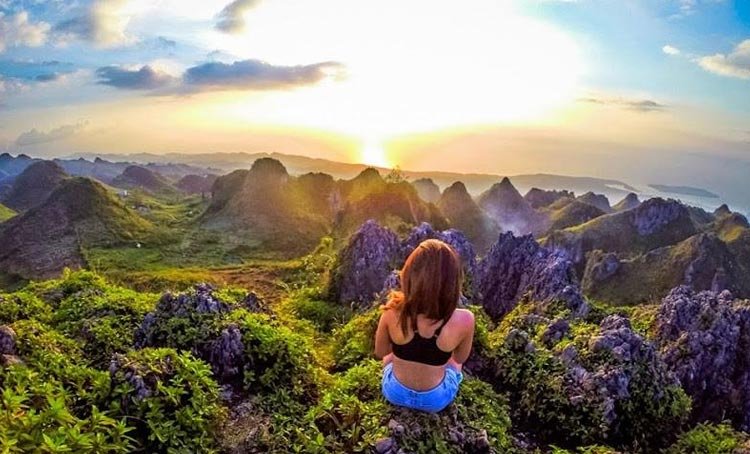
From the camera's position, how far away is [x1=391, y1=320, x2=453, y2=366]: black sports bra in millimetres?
6688

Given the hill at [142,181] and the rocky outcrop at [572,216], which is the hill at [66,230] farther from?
the rocky outcrop at [572,216]

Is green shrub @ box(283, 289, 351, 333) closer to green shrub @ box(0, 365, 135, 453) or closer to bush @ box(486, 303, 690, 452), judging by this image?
bush @ box(486, 303, 690, 452)

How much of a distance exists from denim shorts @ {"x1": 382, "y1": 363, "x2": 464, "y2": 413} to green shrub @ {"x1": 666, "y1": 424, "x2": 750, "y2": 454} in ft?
14.5

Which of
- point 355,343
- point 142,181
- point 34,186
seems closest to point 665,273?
point 355,343

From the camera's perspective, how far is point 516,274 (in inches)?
796

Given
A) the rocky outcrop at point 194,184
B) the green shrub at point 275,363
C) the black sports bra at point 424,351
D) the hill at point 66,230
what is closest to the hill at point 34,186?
the rocky outcrop at point 194,184

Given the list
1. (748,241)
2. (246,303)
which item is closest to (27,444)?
(246,303)

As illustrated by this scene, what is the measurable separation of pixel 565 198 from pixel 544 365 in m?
96.3

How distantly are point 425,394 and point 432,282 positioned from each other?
1.76m

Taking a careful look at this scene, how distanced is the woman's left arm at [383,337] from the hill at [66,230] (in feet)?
129

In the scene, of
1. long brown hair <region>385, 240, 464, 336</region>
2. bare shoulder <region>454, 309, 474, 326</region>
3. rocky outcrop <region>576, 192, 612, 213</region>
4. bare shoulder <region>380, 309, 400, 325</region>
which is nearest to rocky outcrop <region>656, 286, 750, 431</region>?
bare shoulder <region>454, 309, 474, 326</region>

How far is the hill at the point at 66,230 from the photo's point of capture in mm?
41344

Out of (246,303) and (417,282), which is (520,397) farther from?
(246,303)

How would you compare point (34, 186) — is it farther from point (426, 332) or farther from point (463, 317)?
point (463, 317)
